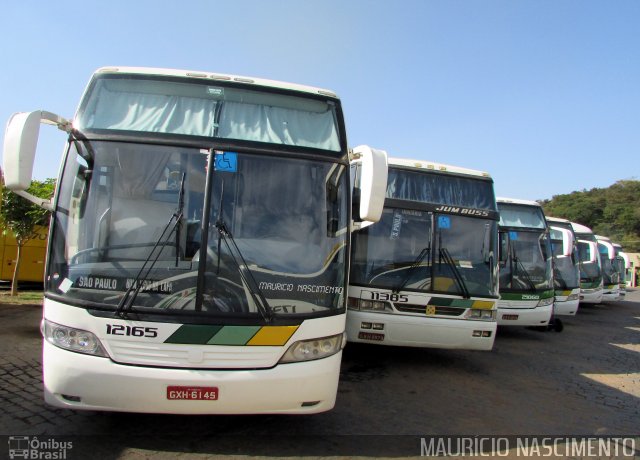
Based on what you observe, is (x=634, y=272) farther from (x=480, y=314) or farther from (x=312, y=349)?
(x=312, y=349)

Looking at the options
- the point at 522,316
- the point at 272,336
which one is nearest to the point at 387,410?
the point at 272,336

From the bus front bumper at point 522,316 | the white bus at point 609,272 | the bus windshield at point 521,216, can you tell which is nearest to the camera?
the bus front bumper at point 522,316

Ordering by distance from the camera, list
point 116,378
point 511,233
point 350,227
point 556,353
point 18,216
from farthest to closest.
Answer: point 18,216, point 511,233, point 556,353, point 350,227, point 116,378

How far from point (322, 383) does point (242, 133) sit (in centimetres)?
221

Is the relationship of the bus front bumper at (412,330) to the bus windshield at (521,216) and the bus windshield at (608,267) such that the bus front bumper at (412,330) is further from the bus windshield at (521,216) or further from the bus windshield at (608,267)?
the bus windshield at (608,267)

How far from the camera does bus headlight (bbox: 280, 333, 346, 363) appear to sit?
393 cm

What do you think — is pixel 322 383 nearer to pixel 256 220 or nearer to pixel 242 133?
pixel 256 220

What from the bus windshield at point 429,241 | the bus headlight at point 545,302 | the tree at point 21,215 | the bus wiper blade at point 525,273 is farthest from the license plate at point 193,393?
the tree at point 21,215

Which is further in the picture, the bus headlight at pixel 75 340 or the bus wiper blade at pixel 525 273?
the bus wiper blade at pixel 525 273

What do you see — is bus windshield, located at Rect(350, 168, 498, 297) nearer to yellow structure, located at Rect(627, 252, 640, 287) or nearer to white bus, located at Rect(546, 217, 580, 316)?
white bus, located at Rect(546, 217, 580, 316)

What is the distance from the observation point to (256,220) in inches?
162

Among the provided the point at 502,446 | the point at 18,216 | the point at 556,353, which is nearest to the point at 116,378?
the point at 502,446

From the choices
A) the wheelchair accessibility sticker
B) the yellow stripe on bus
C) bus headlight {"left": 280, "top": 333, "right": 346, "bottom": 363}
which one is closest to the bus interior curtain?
the wheelchair accessibility sticker

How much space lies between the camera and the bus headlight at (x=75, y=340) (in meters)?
3.70
